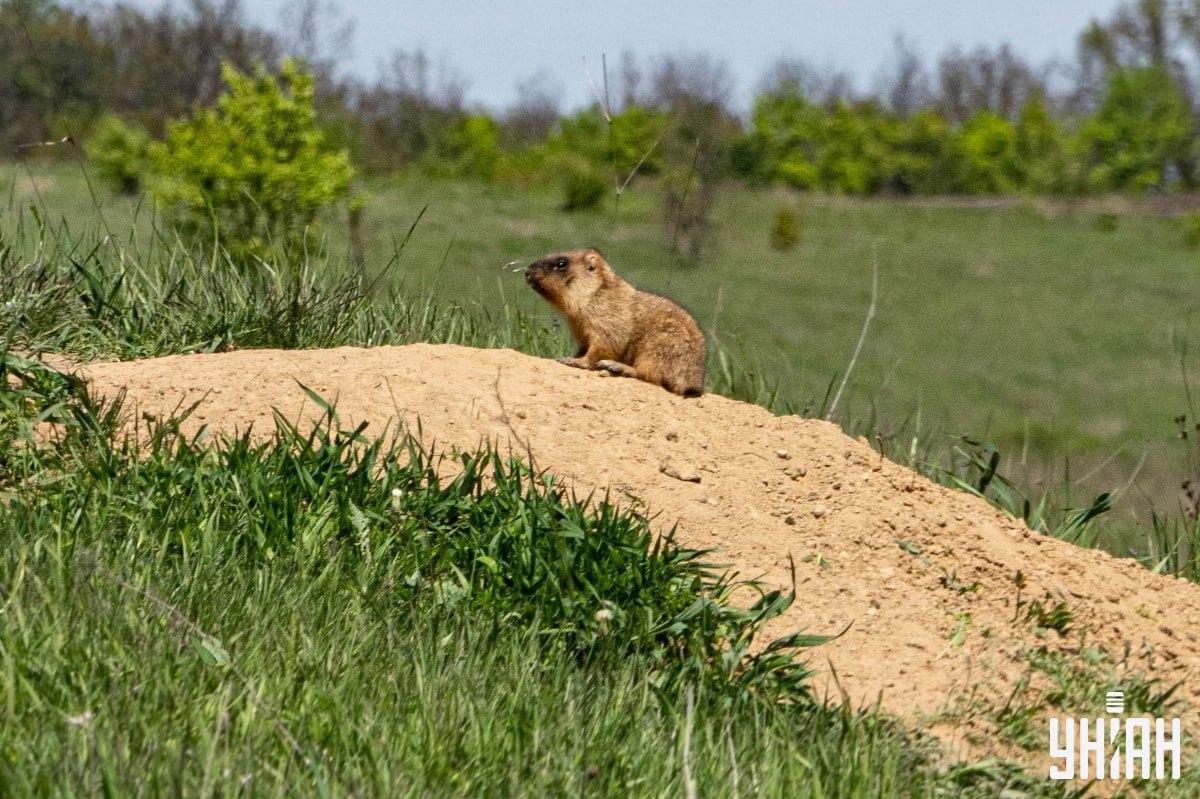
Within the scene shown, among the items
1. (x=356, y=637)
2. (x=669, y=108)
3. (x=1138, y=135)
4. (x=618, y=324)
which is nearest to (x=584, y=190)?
(x=669, y=108)

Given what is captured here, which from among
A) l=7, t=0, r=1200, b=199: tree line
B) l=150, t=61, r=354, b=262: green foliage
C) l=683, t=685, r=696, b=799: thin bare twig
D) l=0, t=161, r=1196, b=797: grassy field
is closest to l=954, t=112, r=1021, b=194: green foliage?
l=7, t=0, r=1200, b=199: tree line

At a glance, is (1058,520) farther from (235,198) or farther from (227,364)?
(235,198)

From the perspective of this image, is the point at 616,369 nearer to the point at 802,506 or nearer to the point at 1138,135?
the point at 802,506

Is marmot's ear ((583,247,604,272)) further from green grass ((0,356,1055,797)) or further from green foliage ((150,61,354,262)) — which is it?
green foliage ((150,61,354,262))

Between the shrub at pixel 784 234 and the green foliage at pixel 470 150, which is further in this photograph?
the green foliage at pixel 470 150

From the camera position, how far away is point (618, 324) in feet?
19.5

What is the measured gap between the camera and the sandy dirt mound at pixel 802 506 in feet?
13.6

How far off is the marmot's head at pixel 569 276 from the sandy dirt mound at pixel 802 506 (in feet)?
2.38

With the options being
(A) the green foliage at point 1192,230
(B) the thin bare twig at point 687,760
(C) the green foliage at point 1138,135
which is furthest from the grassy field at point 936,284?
(B) the thin bare twig at point 687,760

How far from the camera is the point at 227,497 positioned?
4223 millimetres

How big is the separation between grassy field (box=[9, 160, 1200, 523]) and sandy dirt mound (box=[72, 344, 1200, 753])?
780cm

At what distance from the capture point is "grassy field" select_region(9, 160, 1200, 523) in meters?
18.7

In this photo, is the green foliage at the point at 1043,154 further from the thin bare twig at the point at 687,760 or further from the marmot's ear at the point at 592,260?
the thin bare twig at the point at 687,760

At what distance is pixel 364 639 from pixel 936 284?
2435 centimetres
